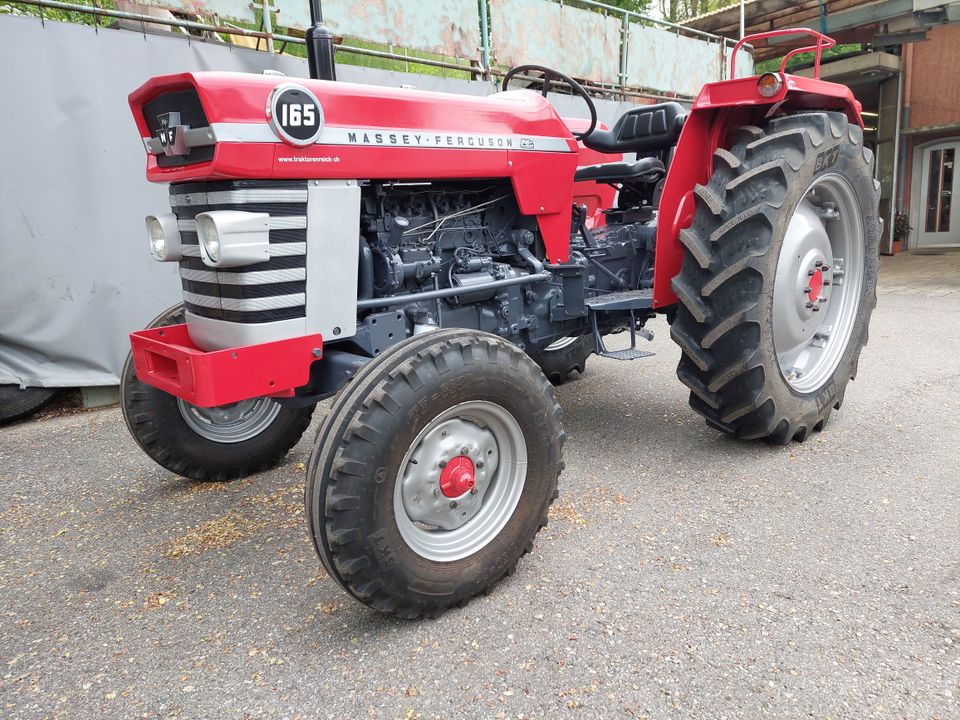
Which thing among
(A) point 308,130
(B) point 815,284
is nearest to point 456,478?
A: (A) point 308,130

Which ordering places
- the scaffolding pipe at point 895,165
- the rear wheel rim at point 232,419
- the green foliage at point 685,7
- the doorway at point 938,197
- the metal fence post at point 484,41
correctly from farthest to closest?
the green foliage at point 685,7, the doorway at point 938,197, the scaffolding pipe at point 895,165, the metal fence post at point 484,41, the rear wheel rim at point 232,419

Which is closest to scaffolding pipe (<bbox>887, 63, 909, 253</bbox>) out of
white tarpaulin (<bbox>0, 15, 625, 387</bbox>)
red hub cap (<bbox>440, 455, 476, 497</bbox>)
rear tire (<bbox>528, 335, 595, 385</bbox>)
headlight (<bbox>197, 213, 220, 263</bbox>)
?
rear tire (<bbox>528, 335, 595, 385</bbox>)

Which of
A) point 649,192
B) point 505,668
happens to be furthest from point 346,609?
point 649,192

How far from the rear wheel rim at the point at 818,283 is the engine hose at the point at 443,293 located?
1.12m

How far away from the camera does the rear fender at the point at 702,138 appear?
10.0 ft

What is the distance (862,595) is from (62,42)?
4.64 m

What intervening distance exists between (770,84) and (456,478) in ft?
6.91

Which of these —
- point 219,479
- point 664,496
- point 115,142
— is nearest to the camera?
point 664,496

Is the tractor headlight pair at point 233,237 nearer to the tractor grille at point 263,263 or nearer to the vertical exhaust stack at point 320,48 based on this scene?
the tractor grille at point 263,263

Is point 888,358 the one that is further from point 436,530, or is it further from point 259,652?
point 259,652

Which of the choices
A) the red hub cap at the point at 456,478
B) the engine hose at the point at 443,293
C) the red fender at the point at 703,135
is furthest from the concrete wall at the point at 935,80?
the red hub cap at the point at 456,478

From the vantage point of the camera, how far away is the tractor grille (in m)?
2.08

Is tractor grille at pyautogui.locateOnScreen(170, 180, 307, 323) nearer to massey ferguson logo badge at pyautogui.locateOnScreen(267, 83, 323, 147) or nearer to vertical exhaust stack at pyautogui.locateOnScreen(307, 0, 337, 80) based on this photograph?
massey ferguson logo badge at pyautogui.locateOnScreen(267, 83, 323, 147)

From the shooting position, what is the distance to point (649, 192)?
157 inches
